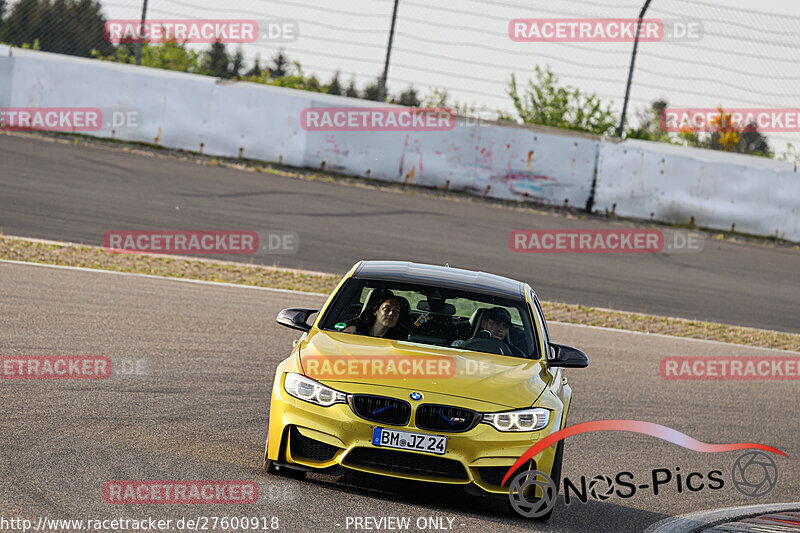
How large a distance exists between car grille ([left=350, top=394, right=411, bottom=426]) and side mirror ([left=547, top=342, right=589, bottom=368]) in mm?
1380

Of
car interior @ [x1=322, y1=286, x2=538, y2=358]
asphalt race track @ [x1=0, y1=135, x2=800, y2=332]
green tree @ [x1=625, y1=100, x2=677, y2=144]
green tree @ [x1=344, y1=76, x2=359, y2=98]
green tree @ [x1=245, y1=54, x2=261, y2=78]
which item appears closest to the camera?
car interior @ [x1=322, y1=286, x2=538, y2=358]

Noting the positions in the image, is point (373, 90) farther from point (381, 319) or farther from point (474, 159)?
point (381, 319)

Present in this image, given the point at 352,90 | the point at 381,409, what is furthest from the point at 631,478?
the point at 352,90

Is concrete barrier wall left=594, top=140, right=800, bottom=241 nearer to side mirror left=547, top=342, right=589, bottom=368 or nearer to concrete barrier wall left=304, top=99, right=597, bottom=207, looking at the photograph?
concrete barrier wall left=304, top=99, right=597, bottom=207

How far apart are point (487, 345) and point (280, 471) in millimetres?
1680

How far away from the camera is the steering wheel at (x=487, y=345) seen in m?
7.23

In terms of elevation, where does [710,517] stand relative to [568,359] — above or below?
Result: below

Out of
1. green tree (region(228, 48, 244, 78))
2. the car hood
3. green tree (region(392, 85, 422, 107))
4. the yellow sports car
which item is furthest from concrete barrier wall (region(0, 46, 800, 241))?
the car hood

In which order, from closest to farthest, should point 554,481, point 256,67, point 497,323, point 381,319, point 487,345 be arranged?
point 554,481
point 487,345
point 381,319
point 497,323
point 256,67

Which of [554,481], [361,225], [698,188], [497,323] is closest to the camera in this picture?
[554,481]

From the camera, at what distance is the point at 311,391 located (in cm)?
635

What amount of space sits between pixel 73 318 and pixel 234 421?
12.4ft

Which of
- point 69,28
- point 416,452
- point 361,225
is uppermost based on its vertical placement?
point 69,28

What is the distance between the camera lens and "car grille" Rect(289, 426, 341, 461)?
624 cm
